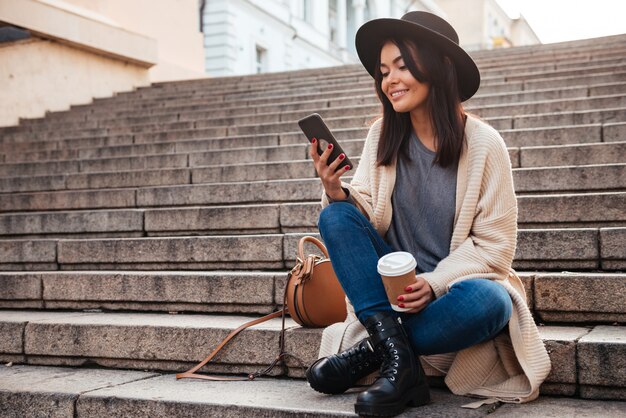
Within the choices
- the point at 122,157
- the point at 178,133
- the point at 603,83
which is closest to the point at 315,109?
the point at 178,133

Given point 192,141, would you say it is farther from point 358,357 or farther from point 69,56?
point 69,56

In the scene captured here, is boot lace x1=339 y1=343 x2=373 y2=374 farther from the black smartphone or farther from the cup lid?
the black smartphone

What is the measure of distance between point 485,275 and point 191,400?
47.3 inches

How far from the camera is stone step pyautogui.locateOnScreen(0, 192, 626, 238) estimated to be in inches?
155

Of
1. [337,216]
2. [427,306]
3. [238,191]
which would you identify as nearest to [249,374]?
[337,216]

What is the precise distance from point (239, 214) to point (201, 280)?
0.92 metres

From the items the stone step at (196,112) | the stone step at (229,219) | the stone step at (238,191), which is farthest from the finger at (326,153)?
the stone step at (196,112)

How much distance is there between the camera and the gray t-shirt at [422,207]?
2936mm

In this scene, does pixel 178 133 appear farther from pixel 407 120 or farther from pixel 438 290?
pixel 438 290

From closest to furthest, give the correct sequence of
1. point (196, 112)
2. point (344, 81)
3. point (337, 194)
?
point (337, 194) → point (196, 112) → point (344, 81)

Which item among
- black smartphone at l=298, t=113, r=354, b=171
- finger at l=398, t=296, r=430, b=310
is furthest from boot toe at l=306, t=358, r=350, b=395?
black smartphone at l=298, t=113, r=354, b=171

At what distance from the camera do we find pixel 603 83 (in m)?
6.79

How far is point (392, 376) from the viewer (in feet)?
8.37

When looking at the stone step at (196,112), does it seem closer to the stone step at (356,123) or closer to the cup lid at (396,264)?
the stone step at (356,123)
